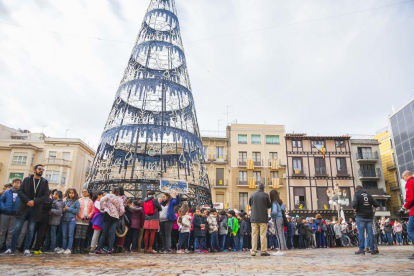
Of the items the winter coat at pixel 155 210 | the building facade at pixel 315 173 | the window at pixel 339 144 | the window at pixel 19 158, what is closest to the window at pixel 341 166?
the building facade at pixel 315 173

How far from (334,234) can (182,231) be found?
461 inches

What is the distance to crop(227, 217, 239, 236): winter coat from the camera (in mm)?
11992

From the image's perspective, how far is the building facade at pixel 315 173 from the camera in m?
36.3

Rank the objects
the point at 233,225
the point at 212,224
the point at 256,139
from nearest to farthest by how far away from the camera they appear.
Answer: the point at 212,224 < the point at 233,225 < the point at 256,139

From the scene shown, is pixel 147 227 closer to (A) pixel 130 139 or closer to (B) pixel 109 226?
(B) pixel 109 226

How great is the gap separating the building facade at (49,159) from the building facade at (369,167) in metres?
35.3

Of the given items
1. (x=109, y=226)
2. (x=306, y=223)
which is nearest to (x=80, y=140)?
(x=306, y=223)

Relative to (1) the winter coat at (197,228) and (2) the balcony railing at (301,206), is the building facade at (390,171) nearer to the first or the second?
(2) the balcony railing at (301,206)

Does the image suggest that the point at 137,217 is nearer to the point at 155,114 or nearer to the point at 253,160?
the point at 155,114

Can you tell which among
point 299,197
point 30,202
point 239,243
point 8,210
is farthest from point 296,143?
point 30,202

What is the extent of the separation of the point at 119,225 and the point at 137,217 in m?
0.65

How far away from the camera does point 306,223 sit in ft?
52.6

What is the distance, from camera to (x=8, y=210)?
23.9 feet

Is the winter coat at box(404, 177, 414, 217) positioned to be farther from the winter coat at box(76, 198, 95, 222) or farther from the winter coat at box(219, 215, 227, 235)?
the winter coat at box(76, 198, 95, 222)
